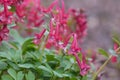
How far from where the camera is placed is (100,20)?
5.33 meters

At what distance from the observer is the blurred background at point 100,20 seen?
4766 millimetres

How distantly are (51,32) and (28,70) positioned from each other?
0.22 metres

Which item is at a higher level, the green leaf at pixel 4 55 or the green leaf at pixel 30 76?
the green leaf at pixel 4 55

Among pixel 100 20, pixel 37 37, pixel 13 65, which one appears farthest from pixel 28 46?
pixel 100 20

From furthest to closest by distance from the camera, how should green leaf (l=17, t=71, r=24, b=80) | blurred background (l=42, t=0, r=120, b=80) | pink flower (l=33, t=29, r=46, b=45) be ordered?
blurred background (l=42, t=0, r=120, b=80) → pink flower (l=33, t=29, r=46, b=45) → green leaf (l=17, t=71, r=24, b=80)

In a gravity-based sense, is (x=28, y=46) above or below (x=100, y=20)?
above

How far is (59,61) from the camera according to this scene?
188cm

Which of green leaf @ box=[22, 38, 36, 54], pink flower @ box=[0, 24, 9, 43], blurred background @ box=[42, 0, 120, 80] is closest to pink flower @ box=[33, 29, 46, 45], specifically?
green leaf @ box=[22, 38, 36, 54]

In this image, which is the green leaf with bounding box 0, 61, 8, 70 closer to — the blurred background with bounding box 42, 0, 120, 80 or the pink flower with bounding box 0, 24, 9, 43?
the pink flower with bounding box 0, 24, 9, 43

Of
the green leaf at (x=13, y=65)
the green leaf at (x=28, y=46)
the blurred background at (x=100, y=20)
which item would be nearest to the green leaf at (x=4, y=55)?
the green leaf at (x=13, y=65)

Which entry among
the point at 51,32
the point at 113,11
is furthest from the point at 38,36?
the point at 113,11

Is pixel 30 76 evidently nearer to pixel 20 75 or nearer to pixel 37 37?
pixel 20 75

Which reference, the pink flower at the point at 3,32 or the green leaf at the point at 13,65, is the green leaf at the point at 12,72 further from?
the pink flower at the point at 3,32

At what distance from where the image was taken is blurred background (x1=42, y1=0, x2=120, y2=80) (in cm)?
477
